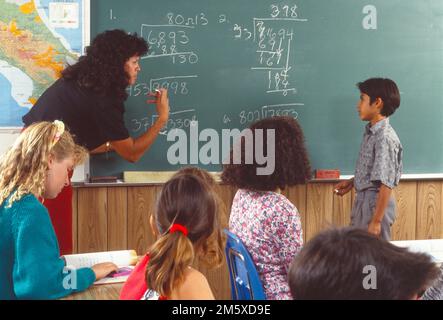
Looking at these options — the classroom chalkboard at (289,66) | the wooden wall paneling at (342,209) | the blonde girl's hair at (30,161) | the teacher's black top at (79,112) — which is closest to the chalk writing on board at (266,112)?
the classroom chalkboard at (289,66)

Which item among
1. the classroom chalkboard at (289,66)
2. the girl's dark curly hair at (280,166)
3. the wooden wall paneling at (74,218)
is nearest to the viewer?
the girl's dark curly hair at (280,166)

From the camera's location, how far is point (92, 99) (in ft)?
9.70

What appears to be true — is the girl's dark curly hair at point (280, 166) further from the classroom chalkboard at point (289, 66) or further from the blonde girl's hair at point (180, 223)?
the classroom chalkboard at point (289, 66)

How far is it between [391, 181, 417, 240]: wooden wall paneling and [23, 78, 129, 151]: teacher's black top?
188 cm

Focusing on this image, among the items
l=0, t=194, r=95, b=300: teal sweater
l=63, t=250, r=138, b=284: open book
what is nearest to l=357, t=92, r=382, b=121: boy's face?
l=63, t=250, r=138, b=284: open book

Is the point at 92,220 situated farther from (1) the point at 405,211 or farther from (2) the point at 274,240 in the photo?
(1) the point at 405,211

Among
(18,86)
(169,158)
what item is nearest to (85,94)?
(18,86)

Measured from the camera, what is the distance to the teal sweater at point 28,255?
1709 mm

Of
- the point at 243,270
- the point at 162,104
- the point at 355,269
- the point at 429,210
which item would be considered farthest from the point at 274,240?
the point at 429,210

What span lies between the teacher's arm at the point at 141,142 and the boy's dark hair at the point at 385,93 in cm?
120

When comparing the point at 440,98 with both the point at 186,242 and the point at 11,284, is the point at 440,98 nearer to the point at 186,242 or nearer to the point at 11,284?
the point at 186,242

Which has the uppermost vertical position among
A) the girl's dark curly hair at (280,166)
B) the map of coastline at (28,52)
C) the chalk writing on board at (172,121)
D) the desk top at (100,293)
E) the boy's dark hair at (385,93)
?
the map of coastline at (28,52)

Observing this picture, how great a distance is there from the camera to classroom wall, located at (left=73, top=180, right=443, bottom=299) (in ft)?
11.1

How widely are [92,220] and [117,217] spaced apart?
0.14m
